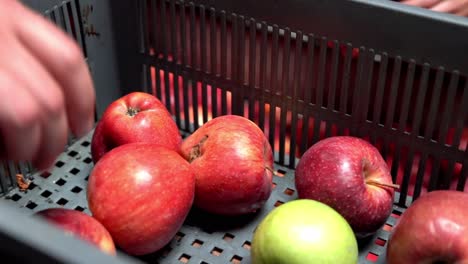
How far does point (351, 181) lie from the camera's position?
0.72 m

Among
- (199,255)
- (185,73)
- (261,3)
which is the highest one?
(261,3)

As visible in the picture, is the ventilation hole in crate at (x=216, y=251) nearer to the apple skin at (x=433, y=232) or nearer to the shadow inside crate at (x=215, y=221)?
the shadow inside crate at (x=215, y=221)

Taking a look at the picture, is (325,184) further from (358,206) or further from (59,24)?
(59,24)

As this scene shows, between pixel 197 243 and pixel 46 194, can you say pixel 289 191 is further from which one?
pixel 46 194

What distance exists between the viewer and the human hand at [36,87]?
0.44 m

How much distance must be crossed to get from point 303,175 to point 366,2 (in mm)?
204

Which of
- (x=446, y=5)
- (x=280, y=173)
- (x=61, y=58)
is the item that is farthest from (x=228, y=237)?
(x=446, y=5)

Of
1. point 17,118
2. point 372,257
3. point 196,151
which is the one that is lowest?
point 372,257

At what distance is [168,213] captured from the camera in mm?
682

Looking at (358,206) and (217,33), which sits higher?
(217,33)

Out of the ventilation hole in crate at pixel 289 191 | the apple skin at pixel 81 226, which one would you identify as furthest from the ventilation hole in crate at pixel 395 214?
the apple skin at pixel 81 226

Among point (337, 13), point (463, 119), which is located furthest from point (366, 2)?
point (463, 119)

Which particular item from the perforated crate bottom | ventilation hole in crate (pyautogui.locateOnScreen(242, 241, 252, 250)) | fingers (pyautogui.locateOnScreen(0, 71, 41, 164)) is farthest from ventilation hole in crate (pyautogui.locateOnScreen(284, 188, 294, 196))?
fingers (pyautogui.locateOnScreen(0, 71, 41, 164))

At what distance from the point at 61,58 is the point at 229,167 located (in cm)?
28
